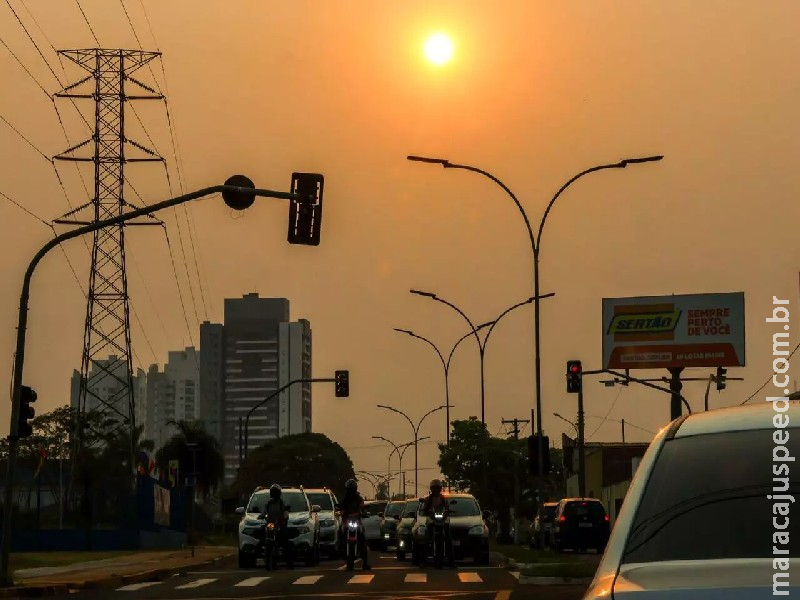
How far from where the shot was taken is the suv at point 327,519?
3634 cm

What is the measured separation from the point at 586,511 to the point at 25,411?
79.3 feet

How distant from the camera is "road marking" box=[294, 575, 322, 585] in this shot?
25.9 m

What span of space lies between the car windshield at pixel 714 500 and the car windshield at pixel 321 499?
32.1 metres

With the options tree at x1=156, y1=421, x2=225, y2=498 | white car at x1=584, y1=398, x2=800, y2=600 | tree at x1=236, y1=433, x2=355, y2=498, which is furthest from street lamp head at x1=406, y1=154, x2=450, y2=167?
tree at x1=236, y1=433, x2=355, y2=498

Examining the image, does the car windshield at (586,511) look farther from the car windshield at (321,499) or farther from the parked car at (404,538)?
the car windshield at (321,499)

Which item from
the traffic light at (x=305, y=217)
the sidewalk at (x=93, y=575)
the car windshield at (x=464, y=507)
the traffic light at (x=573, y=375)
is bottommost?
the sidewalk at (x=93, y=575)

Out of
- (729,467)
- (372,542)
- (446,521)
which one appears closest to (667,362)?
(372,542)

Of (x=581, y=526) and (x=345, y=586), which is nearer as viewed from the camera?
(x=345, y=586)

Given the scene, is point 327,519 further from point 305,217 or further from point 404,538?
point 305,217

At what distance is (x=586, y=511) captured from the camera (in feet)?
155

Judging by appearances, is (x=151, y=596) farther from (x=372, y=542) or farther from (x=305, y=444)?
(x=305, y=444)

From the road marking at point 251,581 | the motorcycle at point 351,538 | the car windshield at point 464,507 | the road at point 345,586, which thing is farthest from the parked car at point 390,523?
the road marking at point 251,581

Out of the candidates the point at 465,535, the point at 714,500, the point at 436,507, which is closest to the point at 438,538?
the point at 436,507

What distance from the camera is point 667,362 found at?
76625mm
